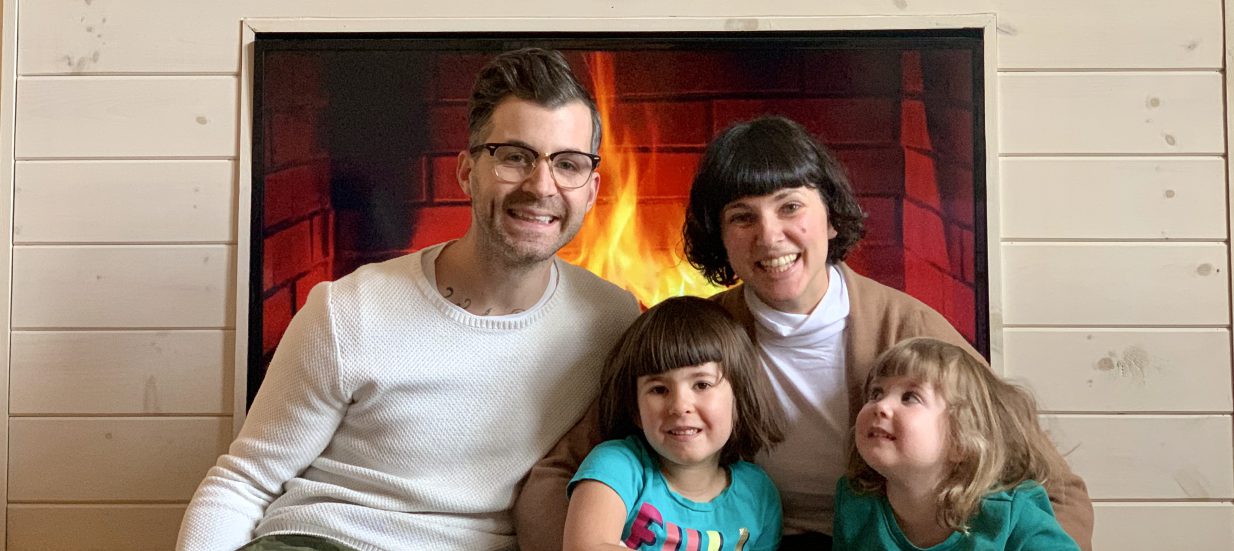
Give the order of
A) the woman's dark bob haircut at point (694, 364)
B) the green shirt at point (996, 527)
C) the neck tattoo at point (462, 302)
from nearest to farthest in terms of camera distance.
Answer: the green shirt at point (996, 527)
the woman's dark bob haircut at point (694, 364)
the neck tattoo at point (462, 302)

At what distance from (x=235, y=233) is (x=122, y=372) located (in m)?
0.38

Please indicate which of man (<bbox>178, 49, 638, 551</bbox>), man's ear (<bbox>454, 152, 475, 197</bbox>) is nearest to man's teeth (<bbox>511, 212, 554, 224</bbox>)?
man (<bbox>178, 49, 638, 551</bbox>)

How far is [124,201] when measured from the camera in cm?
188

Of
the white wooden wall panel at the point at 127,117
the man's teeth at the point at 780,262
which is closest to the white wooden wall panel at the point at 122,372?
the white wooden wall panel at the point at 127,117

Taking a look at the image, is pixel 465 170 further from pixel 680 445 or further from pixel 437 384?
pixel 680 445

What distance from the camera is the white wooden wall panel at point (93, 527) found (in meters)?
1.87

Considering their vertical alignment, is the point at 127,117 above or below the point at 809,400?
above

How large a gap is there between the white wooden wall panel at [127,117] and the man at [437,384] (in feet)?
2.08

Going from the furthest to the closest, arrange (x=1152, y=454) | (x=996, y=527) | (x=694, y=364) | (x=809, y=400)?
(x=1152, y=454) < (x=809, y=400) < (x=694, y=364) < (x=996, y=527)

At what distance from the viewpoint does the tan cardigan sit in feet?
4.48

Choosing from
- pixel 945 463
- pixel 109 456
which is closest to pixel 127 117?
pixel 109 456

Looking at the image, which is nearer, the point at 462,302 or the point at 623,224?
the point at 462,302

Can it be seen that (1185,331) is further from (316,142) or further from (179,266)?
(179,266)

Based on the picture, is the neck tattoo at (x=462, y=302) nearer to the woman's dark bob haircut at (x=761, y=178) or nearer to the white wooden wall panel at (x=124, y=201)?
the woman's dark bob haircut at (x=761, y=178)
